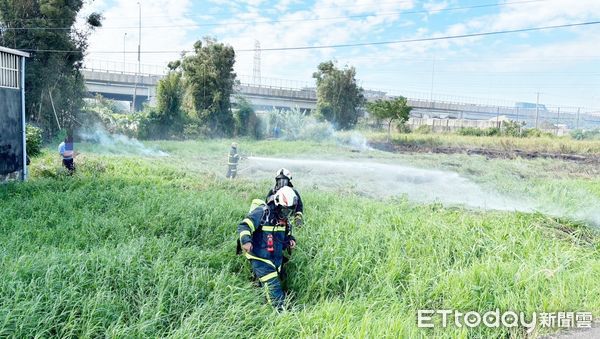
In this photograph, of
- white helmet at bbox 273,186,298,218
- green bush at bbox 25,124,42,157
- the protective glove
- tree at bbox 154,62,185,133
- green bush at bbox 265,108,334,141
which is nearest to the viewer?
white helmet at bbox 273,186,298,218

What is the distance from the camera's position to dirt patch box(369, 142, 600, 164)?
22.5 m

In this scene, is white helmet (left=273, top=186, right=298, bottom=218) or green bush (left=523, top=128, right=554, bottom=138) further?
green bush (left=523, top=128, right=554, bottom=138)

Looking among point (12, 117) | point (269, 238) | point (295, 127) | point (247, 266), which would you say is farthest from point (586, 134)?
point (12, 117)

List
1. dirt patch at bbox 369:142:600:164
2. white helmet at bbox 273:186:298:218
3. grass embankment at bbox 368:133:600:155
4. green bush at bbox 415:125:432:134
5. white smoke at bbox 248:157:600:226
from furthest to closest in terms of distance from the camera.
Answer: green bush at bbox 415:125:432:134
grass embankment at bbox 368:133:600:155
dirt patch at bbox 369:142:600:164
white smoke at bbox 248:157:600:226
white helmet at bbox 273:186:298:218

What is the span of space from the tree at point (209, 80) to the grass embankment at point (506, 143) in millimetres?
10950

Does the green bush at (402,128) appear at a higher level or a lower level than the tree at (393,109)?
lower

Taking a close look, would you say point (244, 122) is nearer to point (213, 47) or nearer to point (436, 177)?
point (213, 47)

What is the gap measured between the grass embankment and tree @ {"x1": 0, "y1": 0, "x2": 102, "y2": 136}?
63.0ft

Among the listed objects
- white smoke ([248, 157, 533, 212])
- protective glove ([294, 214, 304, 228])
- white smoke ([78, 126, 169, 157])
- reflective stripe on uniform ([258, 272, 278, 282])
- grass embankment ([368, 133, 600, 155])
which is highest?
grass embankment ([368, 133, 600, 155])

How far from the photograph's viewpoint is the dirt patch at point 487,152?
22550 millimetres

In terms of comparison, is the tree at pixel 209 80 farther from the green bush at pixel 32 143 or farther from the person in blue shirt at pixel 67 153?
the person in blue shirt at pixel 67 153

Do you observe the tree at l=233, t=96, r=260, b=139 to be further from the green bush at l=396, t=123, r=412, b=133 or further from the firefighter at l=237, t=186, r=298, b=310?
the firefighter at l=237, t=186, r=298, b=310

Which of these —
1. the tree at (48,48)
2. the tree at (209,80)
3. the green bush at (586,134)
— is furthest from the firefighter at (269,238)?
the green bush at (586,134)

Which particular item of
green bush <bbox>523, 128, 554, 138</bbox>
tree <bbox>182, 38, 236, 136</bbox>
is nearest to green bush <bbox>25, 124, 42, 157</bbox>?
tree <bbox>182, 38, 236, 136</bbox>
